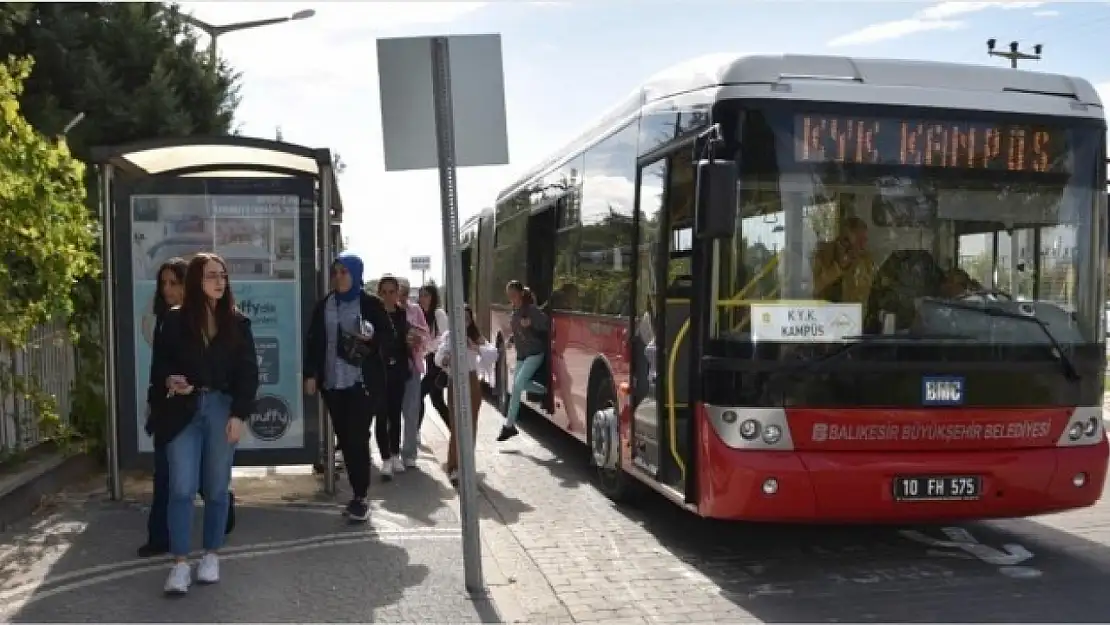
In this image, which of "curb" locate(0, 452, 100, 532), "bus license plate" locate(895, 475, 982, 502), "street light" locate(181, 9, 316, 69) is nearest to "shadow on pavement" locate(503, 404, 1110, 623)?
"bus license plate" locate(895, 475, 982, 502)

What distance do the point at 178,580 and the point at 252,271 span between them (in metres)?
3.17

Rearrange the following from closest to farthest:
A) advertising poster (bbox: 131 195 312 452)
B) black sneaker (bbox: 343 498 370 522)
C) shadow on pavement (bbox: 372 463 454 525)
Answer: black sneaker (bbox: 343 498 370 522) → shadow on pavement (bbox: 372 463 454 525) → advertising poster (bbox: 131 195 312 452)

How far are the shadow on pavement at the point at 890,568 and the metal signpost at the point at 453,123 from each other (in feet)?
4.15

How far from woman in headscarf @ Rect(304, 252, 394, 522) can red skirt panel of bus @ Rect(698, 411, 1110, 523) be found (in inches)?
94.5

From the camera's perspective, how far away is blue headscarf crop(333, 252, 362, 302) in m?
7.35

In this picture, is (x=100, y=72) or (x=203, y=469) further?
(x=100, y=72)

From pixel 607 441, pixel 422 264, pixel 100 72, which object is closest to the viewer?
pixel 607 441

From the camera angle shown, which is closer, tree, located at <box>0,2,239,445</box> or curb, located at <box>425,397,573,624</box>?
curb, located at <box>425,397,573,624</box>

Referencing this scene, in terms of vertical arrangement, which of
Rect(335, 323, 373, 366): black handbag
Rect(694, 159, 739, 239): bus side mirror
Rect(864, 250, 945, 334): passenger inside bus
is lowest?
Rect(335, 323, 373, 366): black handbag

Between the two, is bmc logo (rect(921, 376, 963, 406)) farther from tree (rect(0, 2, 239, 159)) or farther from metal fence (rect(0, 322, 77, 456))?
tree (rect(0, 2, 239, 159))

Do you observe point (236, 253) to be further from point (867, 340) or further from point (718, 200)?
point (867, 340)

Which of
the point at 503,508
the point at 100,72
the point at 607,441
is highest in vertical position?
the point at 100,72

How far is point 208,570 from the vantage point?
18.8 feet

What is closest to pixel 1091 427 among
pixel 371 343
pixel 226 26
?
pixel 371 343
